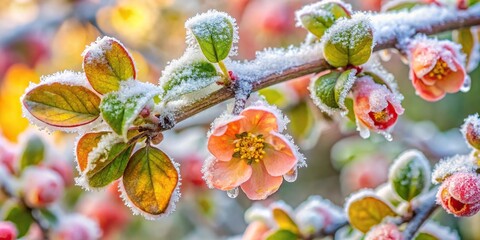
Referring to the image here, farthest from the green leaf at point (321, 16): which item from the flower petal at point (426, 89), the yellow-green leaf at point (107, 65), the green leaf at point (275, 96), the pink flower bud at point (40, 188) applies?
the pink flower bud at point (40, 188)

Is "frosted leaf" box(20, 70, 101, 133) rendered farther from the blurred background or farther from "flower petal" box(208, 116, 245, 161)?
the blurred background

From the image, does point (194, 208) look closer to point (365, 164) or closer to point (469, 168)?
point (365, 164)

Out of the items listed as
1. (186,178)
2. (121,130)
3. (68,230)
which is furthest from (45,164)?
(121,130)

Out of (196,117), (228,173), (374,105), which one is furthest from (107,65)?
(196,117)

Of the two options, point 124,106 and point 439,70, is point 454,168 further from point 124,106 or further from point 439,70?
→ point 124,106

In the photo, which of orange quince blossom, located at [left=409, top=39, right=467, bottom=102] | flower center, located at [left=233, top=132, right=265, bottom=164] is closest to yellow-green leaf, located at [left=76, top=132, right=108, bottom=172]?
flower center, located at [left=233, top=132, right=265, bottom=164]

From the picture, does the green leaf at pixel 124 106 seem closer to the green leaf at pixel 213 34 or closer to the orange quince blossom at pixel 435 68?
the green leaf at pixel 213 34
